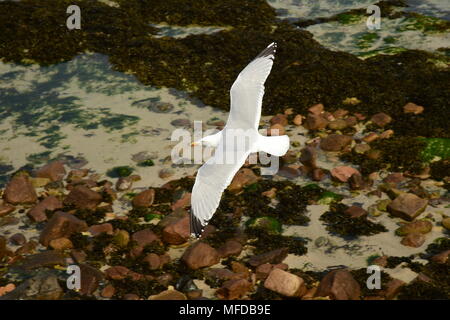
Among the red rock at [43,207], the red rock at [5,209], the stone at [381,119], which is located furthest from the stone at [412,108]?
the red rock at [5,209]

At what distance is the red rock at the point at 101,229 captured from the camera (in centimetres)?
764

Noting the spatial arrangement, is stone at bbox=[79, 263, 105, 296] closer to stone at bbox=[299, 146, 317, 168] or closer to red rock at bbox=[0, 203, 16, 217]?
red rock at bbox=[0, 203, 16, 217]

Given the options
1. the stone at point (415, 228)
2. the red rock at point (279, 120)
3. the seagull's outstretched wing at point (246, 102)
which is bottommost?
the stone at point (415, 228)

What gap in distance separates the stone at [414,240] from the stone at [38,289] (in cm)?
348

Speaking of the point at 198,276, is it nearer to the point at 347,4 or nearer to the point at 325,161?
the point at 325,161

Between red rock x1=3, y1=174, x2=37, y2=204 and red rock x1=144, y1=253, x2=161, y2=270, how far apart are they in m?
1.98

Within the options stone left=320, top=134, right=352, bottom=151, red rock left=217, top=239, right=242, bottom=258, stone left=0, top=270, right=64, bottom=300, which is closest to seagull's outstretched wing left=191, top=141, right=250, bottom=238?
red rock left=217, top=239, right=242, bottom=258

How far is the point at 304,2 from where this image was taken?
14008 millimetres

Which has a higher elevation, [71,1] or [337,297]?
[71,1]

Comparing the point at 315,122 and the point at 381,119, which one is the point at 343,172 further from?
the point at 381,119

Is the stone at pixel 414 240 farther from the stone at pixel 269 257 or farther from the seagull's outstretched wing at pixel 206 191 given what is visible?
the seagull's outstretched wing at pixel 206 191

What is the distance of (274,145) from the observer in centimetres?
773

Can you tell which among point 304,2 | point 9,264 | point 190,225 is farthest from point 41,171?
point 304,2
